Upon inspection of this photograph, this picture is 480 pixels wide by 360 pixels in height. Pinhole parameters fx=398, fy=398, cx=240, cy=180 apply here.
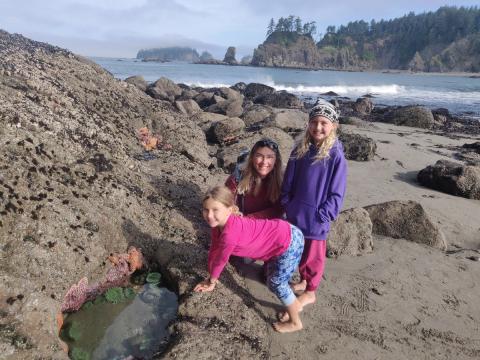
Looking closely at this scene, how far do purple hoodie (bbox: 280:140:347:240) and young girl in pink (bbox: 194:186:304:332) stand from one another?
10.2 inches

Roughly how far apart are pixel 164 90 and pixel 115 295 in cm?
2058

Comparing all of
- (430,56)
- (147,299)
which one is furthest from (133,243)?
(430,56)

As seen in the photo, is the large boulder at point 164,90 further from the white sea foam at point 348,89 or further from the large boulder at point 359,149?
the white sea foam at point 348,89

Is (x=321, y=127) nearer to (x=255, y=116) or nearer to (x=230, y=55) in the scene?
(x=255, y=116)

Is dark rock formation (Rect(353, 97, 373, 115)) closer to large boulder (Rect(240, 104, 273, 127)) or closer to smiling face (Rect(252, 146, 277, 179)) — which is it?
large boulder (Rect(240, 104, 273, 127))

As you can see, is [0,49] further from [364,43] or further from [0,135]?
[364,43]

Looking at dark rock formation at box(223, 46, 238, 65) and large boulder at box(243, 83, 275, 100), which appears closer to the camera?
large boulder at box(243, 83, 275, 100)

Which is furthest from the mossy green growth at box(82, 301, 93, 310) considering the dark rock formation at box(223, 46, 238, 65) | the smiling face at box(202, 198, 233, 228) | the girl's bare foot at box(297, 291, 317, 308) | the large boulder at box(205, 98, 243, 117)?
the dark rock formation at box(223, 46, 238, 65)

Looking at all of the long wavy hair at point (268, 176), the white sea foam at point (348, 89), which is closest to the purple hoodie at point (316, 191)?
the long wavy hair at point (268, 176)

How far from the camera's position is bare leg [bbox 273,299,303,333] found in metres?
3.68

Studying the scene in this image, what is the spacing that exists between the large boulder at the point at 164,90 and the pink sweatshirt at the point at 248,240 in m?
18.4

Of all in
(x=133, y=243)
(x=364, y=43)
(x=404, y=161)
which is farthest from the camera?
(x=364, y=43)

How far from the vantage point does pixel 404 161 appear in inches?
422

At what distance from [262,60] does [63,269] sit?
129797 millimetres
